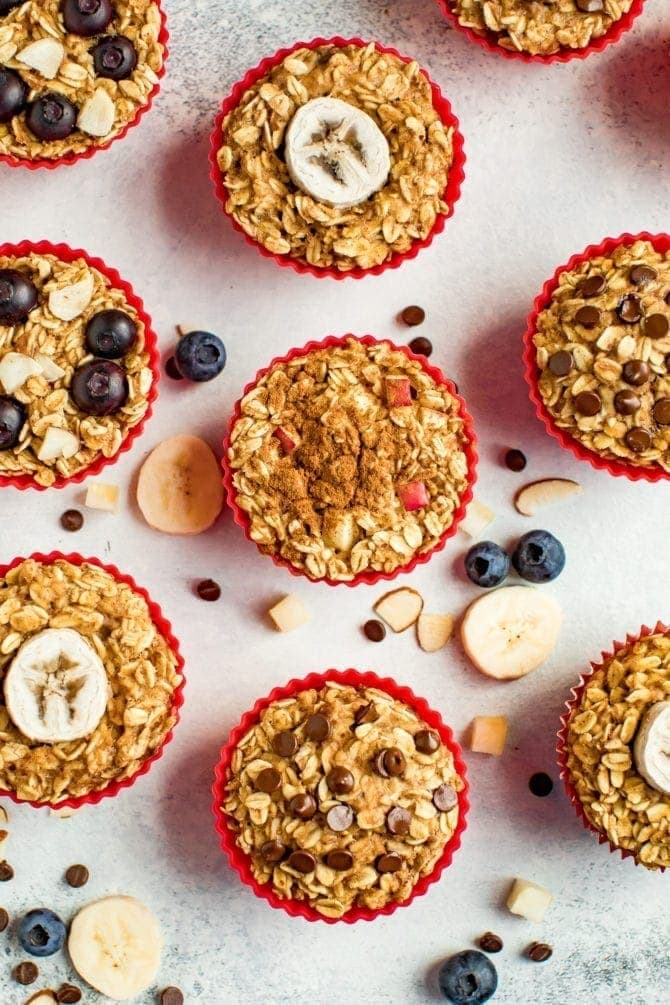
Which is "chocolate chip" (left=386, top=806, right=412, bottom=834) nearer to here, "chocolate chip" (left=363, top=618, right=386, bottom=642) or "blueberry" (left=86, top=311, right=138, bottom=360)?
"chocolate chip" (left=363, top=618, right=386, bottom=642)

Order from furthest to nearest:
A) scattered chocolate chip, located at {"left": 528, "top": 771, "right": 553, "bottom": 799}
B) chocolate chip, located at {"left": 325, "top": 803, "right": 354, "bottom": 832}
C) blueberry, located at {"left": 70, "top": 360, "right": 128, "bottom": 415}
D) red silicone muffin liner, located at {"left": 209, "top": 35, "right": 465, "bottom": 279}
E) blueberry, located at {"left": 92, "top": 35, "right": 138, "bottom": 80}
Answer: scattered chocolate chip, located at {"left": 528, "top": 771, "right": 553, "bottom": 799} < red silicone muffin liner, located at {"left": 209, "top": 35, "right": 465, "bottom": 279} < blueberry, located at {"left": 92, "top": 35, "right": 138, "bottom": 80} < blueberry, located at {"left": 70, "top": 360, "right": 128, "bottom": 415} < chocolate chip, located at {"left": 325, "top": 803, "right": 354, "bottom": 832}

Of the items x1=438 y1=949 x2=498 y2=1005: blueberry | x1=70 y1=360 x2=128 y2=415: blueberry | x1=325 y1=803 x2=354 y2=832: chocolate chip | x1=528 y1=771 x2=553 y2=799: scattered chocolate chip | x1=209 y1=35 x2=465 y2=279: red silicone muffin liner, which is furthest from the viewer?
x1=528 y1=771 x2=553 y2=799: scattered chocolate chip

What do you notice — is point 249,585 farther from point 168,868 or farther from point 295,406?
point 168,868

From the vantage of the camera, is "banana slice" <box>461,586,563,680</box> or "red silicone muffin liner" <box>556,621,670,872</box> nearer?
"red silicone muffin liner" <box>556,621,670,872</box>

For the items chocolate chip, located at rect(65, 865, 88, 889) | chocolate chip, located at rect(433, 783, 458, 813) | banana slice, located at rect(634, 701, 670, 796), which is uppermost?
banana slice, located at rect(634, 701, 670, 796)

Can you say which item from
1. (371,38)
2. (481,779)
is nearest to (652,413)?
(481,779)

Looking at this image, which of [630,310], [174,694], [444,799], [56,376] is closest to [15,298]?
[56,376]

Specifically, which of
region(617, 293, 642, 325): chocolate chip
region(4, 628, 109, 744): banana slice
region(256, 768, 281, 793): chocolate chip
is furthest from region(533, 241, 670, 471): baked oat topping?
region(4, 628, 109, 744): banana slice

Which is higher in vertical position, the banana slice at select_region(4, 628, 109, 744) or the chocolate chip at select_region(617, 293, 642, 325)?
the chocolate chip at select_region(617, 293, 642, 325)
